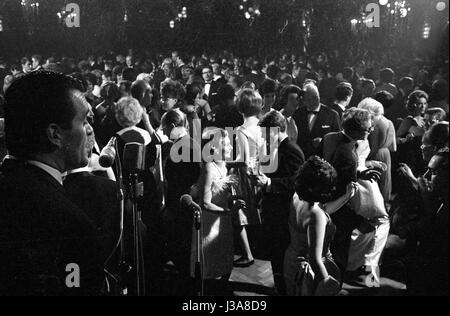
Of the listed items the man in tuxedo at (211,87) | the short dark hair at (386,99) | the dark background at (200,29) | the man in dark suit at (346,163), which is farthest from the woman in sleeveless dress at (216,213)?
the dark background at (200,29)

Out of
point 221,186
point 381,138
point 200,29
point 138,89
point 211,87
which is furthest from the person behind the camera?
point 200,29

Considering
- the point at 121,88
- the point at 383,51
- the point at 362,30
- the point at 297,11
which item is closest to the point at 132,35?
the point at 297,11

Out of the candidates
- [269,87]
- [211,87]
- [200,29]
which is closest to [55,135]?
[269,87]

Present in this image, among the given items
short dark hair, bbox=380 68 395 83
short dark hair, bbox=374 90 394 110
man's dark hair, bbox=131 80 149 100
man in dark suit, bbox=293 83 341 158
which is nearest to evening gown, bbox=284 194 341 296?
man in dark suit, bbox=293 83 341 158

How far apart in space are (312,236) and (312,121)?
219 cm

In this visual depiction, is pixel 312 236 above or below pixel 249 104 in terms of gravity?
below

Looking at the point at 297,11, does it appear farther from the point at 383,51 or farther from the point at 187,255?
the point at 187,255

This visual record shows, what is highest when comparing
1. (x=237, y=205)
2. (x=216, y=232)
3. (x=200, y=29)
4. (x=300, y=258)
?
(x=200, y=29)

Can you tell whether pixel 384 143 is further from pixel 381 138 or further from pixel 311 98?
pixel 311 98

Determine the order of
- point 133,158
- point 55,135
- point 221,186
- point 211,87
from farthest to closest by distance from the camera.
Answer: point 211,87 < point 221,186 < point 133,158 < point 55,135

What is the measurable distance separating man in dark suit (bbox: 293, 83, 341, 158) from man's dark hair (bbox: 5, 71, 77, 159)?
11.3 ft

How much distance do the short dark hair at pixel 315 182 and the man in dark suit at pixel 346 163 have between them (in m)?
0.66

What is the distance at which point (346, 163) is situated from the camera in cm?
334

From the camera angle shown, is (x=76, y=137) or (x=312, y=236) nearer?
(x=76, y=137)
